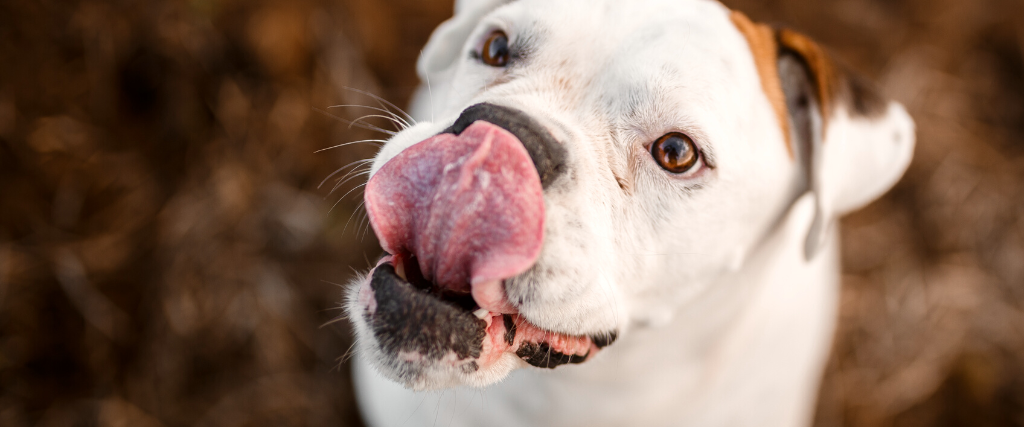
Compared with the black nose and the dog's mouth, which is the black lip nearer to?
the dog's mouth

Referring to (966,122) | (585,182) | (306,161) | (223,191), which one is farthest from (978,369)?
(223,191)

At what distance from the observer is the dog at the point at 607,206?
1178mm

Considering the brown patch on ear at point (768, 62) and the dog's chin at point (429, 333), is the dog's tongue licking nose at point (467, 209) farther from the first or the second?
the brown patch on ear at point (768, 62)

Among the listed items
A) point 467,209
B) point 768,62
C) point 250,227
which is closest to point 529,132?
point 467,209

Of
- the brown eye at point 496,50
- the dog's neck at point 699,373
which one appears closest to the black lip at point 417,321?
the dog's neck at point 699,373

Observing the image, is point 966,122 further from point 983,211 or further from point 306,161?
point 306,161

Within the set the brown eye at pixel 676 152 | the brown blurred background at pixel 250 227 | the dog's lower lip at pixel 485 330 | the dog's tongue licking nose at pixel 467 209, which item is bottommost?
the brown blurred background at pixel 250 227

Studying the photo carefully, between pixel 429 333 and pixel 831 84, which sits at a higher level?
pixel 831 84

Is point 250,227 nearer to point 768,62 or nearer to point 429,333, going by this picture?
point 429,333

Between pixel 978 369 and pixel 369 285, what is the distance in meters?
3.39

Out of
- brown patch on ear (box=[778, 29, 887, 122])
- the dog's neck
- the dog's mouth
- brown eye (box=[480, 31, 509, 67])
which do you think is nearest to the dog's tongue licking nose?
the dog's mouth

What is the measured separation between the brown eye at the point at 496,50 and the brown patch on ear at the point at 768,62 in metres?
0.59

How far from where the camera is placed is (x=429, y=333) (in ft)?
3.85

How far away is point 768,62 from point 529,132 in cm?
82
